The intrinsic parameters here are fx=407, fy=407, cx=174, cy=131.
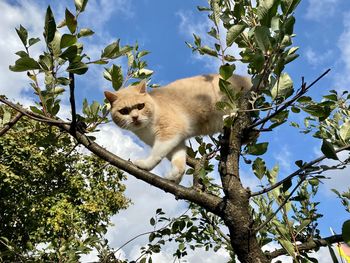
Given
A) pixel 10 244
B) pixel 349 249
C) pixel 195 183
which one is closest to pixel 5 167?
pixel 10 244

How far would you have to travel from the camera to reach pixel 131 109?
4.36 m

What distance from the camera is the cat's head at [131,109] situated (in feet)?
14.1

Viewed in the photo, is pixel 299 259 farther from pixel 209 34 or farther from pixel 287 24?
pixel 209 34

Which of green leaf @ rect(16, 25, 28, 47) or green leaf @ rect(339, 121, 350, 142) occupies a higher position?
green leaf @ rect(16, 25, 28, 47)

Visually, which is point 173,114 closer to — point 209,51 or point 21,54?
point 209,51

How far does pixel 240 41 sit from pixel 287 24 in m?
0.81

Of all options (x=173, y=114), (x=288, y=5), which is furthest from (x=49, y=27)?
(x=173, y=114)

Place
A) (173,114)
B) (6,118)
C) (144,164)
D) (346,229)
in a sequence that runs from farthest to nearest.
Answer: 1. (173,114)
2. (144,164)
3. (6,118)
4. (346,229)

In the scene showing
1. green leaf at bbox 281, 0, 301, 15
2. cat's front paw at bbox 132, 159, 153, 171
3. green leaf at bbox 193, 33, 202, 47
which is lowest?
green leaf at bbox 281, 0, 301, 15

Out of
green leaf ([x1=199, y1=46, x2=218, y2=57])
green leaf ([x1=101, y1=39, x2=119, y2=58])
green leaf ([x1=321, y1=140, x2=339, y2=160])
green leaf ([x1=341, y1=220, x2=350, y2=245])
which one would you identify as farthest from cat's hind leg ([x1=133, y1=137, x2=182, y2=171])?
green leaf ([x1=341, y1=220, x2=350, y2=245])

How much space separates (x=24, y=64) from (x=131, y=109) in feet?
8.42

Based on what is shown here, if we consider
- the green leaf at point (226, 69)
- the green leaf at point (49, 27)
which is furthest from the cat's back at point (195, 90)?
the green leaf at point (49, 27)

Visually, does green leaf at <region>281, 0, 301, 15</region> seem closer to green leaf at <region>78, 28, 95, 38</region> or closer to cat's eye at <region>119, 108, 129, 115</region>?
green leaf at <region>78, 28, 95, 38</region>

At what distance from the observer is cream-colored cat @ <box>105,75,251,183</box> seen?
3.97 meters
